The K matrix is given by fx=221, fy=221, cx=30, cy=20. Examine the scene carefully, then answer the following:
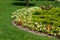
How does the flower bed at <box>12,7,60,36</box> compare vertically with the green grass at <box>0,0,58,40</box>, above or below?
above

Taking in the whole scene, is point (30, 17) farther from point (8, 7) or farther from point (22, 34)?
point (8, 7)

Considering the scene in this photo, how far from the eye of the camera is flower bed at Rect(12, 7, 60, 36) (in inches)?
425

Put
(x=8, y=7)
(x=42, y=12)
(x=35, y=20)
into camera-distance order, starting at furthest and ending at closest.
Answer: (x=8, y=7), (x=42, y=12), (x=35, y=20)

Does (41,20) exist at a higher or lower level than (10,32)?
higher

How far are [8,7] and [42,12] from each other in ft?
14.1

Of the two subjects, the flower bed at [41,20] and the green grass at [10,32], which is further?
the flower bed at [41,20]

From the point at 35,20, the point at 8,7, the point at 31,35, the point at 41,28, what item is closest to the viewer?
the point at 31,35

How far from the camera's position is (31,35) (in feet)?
33.7

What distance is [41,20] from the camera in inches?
465

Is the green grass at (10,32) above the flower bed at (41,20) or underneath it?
underneath

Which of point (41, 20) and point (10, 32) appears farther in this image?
point (41, 20)

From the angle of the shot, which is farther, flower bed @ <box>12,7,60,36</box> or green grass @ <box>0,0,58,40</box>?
flower bed @ <box>12,7,60,36</box>

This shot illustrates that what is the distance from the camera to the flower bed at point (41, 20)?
10795mm

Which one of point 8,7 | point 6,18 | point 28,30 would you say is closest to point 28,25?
point 28,30
